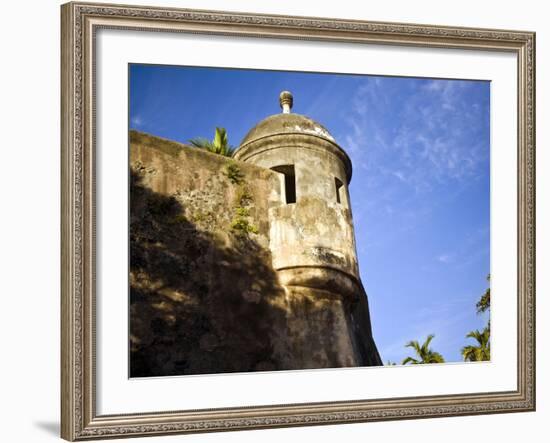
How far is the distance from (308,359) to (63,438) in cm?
165

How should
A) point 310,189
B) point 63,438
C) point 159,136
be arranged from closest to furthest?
point 63,438 < point 159,136 < point 310,189

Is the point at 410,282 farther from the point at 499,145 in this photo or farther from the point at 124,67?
the point at 124,67


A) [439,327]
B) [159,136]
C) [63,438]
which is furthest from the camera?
[439,327]

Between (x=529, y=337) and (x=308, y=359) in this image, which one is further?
(x=529, y=337)

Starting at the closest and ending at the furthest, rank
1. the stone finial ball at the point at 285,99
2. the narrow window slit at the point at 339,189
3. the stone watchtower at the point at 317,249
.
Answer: the stone finial ball at the point at 285,99, the stone watchtower at the point at 317,249, the narrow window slit at the point at 339,189

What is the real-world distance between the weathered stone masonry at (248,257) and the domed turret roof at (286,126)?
1 centimetres

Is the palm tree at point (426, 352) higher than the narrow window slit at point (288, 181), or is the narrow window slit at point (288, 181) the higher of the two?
the narrow window slit at point (288, 181)

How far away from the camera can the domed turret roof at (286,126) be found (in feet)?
19.7

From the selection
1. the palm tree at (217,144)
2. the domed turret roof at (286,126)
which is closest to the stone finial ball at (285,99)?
the domed turret roof at (286,126)

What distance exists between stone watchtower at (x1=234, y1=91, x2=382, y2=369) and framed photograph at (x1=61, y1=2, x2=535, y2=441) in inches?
0.6

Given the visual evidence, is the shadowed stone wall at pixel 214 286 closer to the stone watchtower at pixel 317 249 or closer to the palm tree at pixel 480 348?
the stone watchtower at pixel 317 249

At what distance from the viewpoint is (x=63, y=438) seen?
17.1 feet

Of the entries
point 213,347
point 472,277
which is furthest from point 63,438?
point 472,277

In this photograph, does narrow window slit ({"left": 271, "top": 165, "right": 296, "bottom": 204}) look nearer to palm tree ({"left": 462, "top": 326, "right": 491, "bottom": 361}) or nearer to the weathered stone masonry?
the weathered stone masonry
